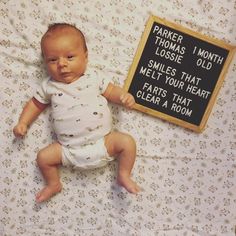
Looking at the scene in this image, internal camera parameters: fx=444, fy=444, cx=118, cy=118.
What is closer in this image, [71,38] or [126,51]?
[71,38]

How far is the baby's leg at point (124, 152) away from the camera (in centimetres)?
121

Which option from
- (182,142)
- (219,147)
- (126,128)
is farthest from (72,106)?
(219,147)

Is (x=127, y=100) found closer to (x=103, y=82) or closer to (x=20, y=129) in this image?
(x=103, y=82)

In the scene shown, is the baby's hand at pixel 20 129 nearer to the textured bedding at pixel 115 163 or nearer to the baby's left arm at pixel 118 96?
the textured bedding at pixel 115 163

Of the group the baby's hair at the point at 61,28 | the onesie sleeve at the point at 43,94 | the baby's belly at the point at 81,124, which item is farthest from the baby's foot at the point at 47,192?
the baby's hair at the point at 61,28

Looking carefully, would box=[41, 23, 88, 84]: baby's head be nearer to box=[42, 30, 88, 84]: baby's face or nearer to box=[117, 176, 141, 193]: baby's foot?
box=[42, 30, 88, 84]: baby's face

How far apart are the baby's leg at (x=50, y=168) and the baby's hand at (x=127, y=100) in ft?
0.70

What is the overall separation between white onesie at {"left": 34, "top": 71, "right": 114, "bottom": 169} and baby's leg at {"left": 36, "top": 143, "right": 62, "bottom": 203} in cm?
2

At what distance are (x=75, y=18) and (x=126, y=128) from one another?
342 mm

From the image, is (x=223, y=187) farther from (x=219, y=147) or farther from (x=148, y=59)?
(x=148, y=59)

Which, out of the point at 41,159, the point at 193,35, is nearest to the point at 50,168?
the point at 41,159

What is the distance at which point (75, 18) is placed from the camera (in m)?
1.25

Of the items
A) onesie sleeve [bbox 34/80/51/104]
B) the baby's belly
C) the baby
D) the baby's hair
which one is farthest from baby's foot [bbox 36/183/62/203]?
the baby's hair

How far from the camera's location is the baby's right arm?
1.21m
